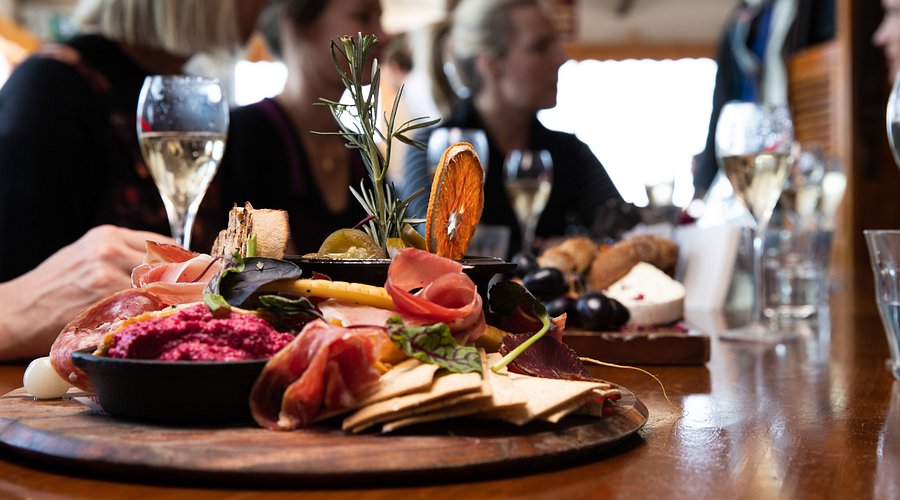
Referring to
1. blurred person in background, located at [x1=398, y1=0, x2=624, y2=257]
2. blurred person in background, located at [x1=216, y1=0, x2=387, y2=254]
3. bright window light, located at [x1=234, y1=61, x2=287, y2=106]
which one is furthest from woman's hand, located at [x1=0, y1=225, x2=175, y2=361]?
bright window light, located at [x1=234, y1=61, x2=287, y2=106]

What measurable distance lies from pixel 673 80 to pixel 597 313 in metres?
9.85

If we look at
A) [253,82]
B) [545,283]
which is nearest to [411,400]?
[545,283]

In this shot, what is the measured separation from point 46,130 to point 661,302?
4.57 feet

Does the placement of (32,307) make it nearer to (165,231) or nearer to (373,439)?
(373,439)

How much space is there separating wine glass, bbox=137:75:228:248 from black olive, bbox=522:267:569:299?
45cm

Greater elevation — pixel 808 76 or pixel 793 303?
pixel 808 76

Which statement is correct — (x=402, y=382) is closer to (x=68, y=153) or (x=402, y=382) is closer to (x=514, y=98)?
(x=68, y=153)

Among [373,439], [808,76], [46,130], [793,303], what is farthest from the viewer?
[808,76]

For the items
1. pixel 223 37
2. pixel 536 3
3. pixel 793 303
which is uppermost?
pixel 536 3

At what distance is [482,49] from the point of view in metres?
3.37

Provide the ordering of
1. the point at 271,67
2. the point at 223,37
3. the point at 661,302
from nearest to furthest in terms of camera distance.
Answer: the point at 661,302, the point at 223,37, the point at 271,67

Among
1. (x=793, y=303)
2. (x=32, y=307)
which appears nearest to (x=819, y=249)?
(x=793, y=303)

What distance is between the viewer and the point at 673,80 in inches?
414

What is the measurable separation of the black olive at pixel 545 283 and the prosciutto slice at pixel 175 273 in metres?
0.60
